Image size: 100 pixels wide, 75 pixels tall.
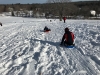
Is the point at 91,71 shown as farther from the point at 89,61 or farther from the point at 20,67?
the point at 20,67

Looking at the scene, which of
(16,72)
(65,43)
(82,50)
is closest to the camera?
(16,72)

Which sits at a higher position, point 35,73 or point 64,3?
point 64,3

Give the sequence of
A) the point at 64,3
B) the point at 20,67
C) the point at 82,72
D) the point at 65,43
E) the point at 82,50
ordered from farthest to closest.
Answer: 1. the point at 64,3
2. the point at 65,43
3. the point at 82,50
4. the point at 20,67
5. the point at 82,72

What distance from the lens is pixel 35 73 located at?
5.69 metres

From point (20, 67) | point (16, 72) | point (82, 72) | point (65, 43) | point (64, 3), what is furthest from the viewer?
point (64, 3)

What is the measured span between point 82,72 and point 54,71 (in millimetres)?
1013

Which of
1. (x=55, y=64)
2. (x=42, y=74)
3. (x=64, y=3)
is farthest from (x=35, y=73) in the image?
(x=64, y=3)

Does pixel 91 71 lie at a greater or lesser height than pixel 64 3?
lesser

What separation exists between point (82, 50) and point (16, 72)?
12.6ft

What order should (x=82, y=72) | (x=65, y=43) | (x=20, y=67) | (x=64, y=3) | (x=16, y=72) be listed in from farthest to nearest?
(x=64, y=3) < (x=65, y=43) < (x=20, y=67) < (x=16, y=72) < (x=82, y=72)

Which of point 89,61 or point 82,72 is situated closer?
point 82,72

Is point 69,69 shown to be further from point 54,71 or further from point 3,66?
point 3,66

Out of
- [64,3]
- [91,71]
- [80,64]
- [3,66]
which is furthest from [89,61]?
[64,3]

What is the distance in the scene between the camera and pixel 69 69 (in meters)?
5.81
